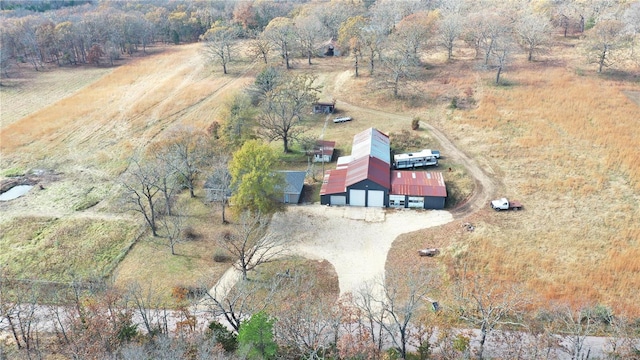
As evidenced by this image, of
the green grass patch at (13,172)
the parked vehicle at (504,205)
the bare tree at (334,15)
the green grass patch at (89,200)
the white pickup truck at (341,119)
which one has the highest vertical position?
the bare tree at (334,15)

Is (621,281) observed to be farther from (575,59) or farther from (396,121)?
(575,59)

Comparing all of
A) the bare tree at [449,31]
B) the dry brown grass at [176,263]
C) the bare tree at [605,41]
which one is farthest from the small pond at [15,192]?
the bare tree at [605,41]

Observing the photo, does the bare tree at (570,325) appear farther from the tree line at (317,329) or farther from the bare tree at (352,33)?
→ the bare tree at (352,33)

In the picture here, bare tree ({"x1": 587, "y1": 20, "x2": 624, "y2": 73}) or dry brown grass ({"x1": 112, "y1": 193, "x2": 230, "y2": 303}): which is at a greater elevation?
bare tree ({"x1": 587, "y1": 20, "x2": 624, "y2": 73})

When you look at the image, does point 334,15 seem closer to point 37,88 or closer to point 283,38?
point 283,38

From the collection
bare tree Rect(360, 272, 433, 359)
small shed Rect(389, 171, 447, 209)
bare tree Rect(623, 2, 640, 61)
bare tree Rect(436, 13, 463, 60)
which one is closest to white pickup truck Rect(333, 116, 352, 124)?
small shed Rect(389, 171, 447, 209)

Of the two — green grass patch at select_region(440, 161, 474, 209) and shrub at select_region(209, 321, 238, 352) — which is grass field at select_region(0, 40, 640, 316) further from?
shrub at select_region(209, 321, 238, 352)

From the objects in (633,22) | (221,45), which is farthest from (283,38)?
(633,22)
